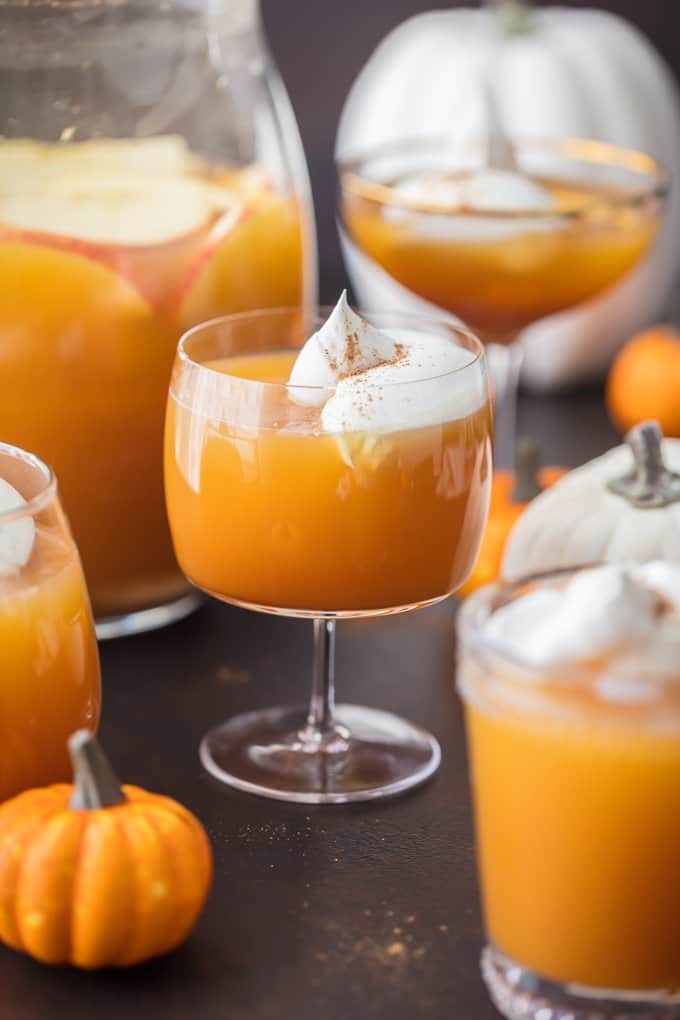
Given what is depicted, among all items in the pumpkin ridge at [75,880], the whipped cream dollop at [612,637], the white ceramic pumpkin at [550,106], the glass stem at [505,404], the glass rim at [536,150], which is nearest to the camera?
the whipped cream dollop at [612,637]

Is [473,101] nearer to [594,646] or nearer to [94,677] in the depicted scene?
[94,677]

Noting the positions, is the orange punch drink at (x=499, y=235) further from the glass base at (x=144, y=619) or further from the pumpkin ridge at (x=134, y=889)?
the pumpkin ridge at (x=134, y=889)

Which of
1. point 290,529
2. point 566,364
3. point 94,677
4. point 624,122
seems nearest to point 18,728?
point 94,677

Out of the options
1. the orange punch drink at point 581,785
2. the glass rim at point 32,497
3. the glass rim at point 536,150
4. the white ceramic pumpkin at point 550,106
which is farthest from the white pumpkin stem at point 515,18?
the orange punch drink at point 581,785

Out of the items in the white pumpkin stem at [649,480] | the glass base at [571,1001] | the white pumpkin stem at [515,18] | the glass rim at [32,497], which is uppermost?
the white pumpkin stem at [515,18]

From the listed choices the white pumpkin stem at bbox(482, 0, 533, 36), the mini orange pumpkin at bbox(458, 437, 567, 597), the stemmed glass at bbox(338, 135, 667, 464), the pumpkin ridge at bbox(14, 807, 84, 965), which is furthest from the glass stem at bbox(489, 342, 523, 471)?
the pumpkin ridge at bbox(14, 807, 84, 965)

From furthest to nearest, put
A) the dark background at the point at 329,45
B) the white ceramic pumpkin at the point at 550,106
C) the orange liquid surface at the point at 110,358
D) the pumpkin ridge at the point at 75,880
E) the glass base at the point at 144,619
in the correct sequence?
the dark background at the point at 329,45
the white ceramic pumpkin at the point at 550,106
the glass base at the point at 144,619
the orange liquid surface at the point at 110,358
the pumpkin ridge at the point at 75,880

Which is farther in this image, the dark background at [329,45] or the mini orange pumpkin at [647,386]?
the dark background at [329,45]
